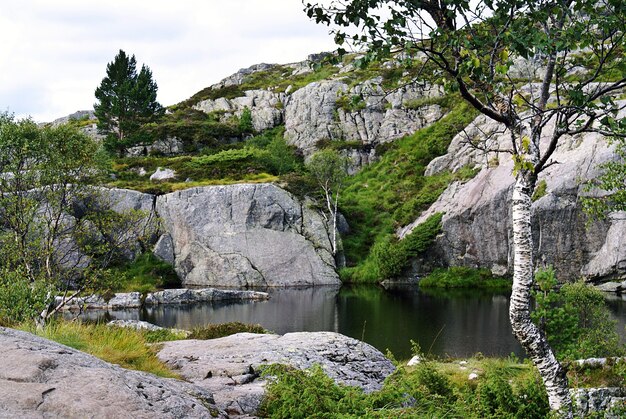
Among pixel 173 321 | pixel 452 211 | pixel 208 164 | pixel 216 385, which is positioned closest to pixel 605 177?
pixel 216 385

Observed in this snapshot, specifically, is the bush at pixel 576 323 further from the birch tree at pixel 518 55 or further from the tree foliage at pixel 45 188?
the tree foliage at pixel 45 188

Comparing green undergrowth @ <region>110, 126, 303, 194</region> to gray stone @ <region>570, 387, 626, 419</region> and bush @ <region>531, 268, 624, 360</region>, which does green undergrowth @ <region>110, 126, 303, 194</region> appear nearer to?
bush @ <region>531, 268, 624, 360</region>

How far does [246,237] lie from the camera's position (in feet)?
203

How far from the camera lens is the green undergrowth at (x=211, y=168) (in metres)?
66.6

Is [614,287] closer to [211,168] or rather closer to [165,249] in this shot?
[165,249]

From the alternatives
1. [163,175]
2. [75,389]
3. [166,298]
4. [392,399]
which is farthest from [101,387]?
[163,175]

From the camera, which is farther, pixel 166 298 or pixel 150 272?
pixel 150 272

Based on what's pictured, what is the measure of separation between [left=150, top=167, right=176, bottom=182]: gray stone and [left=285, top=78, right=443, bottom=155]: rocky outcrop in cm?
Result: 2375

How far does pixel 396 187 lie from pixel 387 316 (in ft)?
120

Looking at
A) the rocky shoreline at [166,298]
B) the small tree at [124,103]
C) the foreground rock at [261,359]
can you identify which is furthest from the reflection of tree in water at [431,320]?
the small tree at [124,103]

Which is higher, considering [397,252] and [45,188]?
[45,188]

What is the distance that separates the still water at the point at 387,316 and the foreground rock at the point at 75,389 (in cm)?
1750

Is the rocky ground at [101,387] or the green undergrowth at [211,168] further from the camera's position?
the green undergrowth at [211,168]

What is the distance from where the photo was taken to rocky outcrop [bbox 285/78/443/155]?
8200 centimetres
